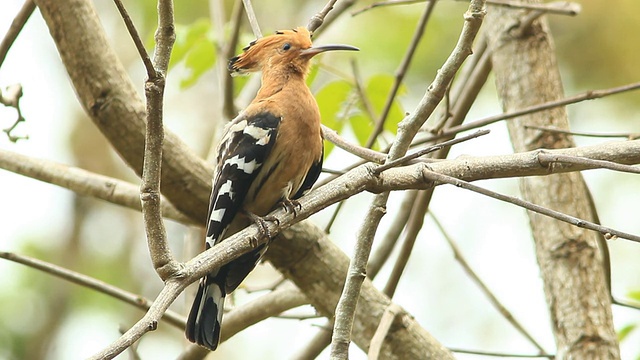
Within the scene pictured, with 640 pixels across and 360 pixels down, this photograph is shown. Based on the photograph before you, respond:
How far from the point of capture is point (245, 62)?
3.52m

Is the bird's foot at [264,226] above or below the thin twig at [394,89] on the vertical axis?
below

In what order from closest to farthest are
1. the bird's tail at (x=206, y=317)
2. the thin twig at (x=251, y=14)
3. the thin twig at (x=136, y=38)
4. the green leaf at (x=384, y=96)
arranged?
1. the thin twig at (x=136, y=38)
2. the bird's tail at (x=206, y=317)
3. the thin twig at (x=251, y=14)
4. the green leaf at (x=384, y=96)

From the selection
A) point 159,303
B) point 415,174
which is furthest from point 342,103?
point 159,303

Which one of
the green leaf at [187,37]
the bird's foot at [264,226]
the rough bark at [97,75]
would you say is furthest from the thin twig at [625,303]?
the green leaf at [187,37]

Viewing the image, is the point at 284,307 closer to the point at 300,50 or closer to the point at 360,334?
the point at 360,334

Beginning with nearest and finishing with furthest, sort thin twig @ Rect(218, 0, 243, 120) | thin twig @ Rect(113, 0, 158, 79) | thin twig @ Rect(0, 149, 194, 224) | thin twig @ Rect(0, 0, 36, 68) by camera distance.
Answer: thin twig @ Rect(113, 0, 158, 79) < thin twig @ Rect(0, 0, 36, 68) < thin twig @ Rect(0, 149, 194, 224) < thin twig @ Rect(218, 0, 243, 120)

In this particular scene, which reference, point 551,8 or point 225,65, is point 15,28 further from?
point 551,8

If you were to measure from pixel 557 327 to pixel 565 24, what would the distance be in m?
4.96

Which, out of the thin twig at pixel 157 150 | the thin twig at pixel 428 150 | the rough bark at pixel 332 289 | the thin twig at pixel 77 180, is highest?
the thin twig at pixel 77 180

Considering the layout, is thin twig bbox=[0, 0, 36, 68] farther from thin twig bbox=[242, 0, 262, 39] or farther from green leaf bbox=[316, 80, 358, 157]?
green leaf bbox=[316, 80, 358, 157]

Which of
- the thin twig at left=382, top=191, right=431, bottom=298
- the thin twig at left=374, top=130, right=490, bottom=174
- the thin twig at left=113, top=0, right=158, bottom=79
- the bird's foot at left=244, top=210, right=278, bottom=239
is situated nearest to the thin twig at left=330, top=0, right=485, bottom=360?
the thin twig at left=374, top=130, right=490, bottom=174

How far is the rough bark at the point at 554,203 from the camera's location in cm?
316

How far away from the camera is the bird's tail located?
110 inches

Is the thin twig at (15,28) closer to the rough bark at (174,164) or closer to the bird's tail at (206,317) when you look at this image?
the rough bark at (174,164)
